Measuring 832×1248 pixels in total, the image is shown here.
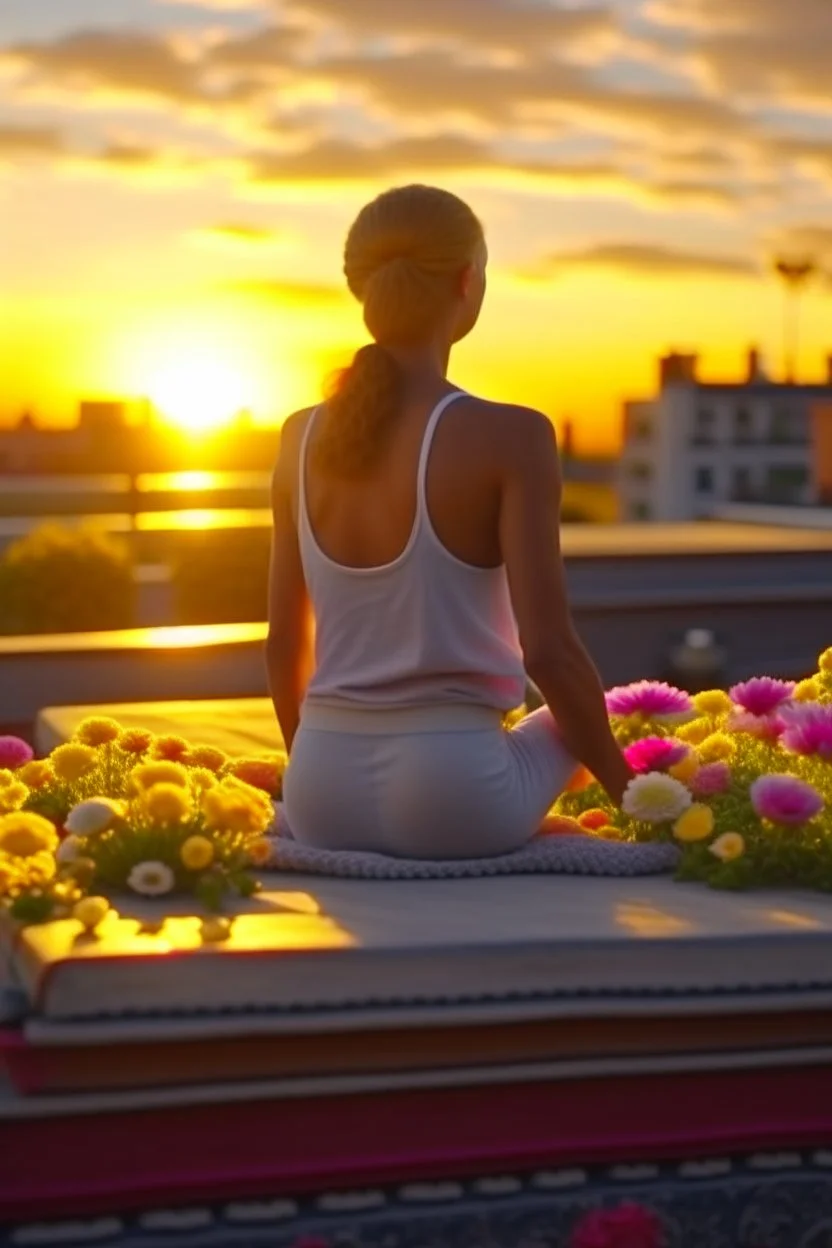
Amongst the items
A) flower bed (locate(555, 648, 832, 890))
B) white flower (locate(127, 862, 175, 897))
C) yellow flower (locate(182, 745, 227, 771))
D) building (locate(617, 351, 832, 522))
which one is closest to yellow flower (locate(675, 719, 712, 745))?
flower bed (locate(555, 648, 832, 890))

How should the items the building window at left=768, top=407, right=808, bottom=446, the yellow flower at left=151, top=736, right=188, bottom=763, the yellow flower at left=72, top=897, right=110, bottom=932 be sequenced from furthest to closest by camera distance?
the building window at left=768, top=407, right=808, bottom=446 < the yellow flower at left=151, top=736, right=188, bottom=763 < the yellow flower at left=72, top=897, right=110, bottom=932

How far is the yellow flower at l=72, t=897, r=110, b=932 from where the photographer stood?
2.68m

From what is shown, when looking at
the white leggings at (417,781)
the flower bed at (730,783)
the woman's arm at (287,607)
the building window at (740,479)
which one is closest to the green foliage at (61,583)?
the flower bed at (730,783)

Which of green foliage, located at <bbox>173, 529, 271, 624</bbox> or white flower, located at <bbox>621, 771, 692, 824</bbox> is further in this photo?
green foliage, located at <bbox>173, 529, 271, 624</bbox>

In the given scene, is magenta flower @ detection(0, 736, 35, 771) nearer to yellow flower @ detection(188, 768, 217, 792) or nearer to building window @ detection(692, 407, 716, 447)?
yellow flower @ detection(188, 768, 217, 792)

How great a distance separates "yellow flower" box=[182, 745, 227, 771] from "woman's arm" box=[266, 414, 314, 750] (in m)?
0.40

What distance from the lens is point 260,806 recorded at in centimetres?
304

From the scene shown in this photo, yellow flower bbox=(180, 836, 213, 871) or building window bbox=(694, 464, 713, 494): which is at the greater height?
building window bbox=(694, 464, 713, 494)

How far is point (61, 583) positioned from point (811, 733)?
9.23m

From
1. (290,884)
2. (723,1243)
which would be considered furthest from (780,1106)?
(290,884)

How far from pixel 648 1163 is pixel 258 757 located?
5.76ft

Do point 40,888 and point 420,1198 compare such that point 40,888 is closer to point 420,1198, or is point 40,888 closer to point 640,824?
point 420,1198

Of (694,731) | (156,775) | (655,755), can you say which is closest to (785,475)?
(694,731)

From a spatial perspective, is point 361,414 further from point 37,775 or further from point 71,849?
point 37,775
